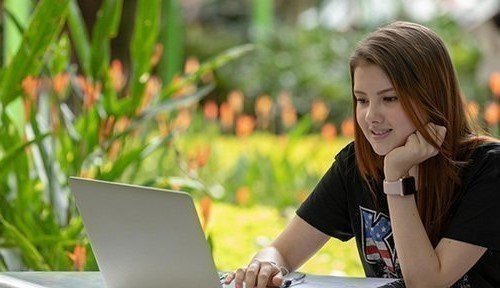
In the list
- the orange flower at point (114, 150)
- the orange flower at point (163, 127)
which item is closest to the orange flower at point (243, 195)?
the orange flower at point (163, 127)

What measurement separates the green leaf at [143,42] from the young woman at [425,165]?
1.44m

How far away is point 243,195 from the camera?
5.63m

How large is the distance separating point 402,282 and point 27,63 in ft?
4.87

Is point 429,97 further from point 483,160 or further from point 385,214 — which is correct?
point 385,214

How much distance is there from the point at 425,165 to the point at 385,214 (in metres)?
0.15

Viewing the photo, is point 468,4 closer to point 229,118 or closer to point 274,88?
point 274,88

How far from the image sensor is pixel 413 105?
2.37 meters

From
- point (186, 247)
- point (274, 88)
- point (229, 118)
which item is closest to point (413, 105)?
point (186, 247)

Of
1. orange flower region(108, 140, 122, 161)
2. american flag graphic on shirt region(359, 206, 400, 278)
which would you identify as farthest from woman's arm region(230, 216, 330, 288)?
orange flower region(108, 140, 122, 161)

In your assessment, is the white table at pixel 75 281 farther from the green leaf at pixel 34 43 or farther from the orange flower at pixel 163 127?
the orange flower at pixel 163 127

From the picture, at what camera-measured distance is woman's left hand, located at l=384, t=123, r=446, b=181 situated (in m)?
2.37

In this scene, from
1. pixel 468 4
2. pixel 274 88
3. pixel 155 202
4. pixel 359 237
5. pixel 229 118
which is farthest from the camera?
pixel 468 4

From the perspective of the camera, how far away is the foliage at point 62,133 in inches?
140

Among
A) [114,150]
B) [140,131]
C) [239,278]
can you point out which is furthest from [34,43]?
[140,131]
